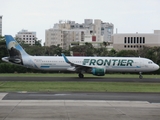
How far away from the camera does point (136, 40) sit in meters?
148

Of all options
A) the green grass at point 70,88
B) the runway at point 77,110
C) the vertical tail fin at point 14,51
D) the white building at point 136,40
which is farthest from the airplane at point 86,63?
the white building at point 136,40

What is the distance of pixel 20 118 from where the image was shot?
14453 mm

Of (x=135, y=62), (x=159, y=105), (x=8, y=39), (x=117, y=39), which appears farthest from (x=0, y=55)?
(x=117, y=39)

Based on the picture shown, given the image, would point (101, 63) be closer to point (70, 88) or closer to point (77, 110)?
point (70, 88)

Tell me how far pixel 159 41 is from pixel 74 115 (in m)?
131

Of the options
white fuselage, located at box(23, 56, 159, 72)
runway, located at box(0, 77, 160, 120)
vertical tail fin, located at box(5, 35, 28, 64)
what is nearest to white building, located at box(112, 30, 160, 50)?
white fuselage, located at box(23, 56, 159, 72)

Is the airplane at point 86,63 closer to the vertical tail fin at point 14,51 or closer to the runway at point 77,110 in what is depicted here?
the vertical tail fin at point 14,51

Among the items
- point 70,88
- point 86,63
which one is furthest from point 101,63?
point 70,88

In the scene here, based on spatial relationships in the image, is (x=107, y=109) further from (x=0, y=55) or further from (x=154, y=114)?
(x=0, y=55)

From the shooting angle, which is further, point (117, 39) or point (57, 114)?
point (117, 39)

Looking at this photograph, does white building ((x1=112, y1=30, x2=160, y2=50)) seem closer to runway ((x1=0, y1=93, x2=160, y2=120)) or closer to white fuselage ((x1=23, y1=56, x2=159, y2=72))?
white fuselage ((x1=23, y1=56, x2=159, y2=72))

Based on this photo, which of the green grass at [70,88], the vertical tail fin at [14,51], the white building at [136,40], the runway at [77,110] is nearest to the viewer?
the runway at [77,110]

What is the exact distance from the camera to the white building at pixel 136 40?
14425cm

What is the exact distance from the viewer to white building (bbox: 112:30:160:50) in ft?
473
